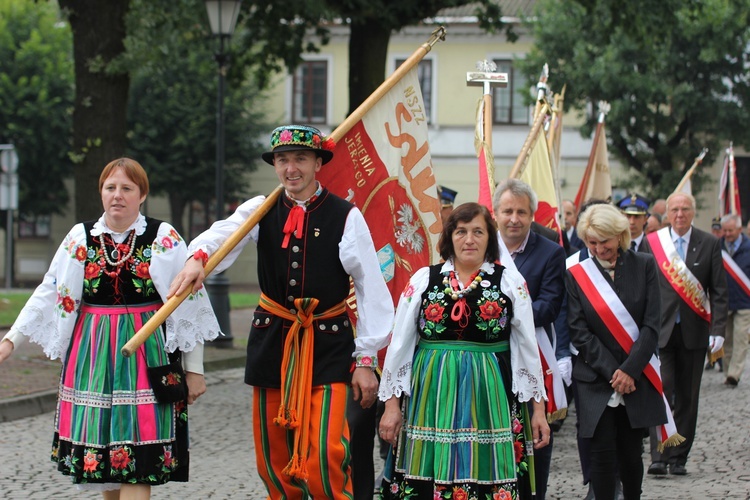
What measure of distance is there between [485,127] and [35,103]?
30689mm

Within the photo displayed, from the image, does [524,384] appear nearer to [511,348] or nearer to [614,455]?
[511,348]

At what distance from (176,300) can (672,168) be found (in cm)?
2832

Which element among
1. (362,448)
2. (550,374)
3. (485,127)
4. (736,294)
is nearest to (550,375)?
(550,374)

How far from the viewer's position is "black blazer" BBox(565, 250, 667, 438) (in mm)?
6457

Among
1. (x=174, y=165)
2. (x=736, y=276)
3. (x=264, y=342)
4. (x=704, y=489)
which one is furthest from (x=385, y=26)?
Result: (x=174, y=165)

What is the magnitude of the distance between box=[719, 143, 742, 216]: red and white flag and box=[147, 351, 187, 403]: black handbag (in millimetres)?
12638

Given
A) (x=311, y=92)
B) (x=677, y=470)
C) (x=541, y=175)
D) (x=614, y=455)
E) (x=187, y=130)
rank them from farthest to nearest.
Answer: (x=311, y=92)
(x=187, y=130)
(x=541, y=175)
(x=677, y=470)
(x=614, y=455)

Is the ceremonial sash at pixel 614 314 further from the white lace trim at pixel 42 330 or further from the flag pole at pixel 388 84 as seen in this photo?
the white lace trim at pixel 42 330

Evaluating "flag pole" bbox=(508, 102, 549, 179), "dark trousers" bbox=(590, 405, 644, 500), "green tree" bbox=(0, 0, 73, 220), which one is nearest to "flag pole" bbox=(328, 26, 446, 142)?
"dark trousers" bbox=(590, 405, 644, 500)

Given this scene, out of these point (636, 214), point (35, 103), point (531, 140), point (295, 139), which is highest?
point (35, 103)

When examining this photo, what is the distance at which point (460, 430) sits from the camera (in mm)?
5355

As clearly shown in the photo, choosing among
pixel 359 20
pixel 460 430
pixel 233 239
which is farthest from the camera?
pixel 359 20

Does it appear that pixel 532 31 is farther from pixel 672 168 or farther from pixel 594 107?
pixel 672 168

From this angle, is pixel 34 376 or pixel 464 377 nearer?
pixel 464 377
